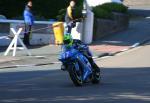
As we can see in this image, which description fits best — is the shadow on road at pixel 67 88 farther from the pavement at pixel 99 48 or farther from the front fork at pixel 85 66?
the pavement at pixel 99 48

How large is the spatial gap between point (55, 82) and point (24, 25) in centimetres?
1351

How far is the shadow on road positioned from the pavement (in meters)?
3.80

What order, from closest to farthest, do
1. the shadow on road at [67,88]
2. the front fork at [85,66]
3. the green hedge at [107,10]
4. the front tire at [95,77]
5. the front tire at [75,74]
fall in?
1. the shadow on road at [67,88]
2. the front tire at [75,74]
3. the front fork at [85,66]
4. the front tire at [95,77]
5. the green hedge at [107,10]

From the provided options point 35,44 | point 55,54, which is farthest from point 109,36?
point 55,54

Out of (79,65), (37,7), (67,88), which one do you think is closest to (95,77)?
(79,65)

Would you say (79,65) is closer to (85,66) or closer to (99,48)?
(85,66)

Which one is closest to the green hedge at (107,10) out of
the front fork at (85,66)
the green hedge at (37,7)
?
the green hedge at (37,7)

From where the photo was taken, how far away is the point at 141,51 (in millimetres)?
27188

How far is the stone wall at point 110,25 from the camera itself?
1248 inches

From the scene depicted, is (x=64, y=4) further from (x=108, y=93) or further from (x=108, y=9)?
(x=108, y=93)

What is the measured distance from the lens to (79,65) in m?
14.5

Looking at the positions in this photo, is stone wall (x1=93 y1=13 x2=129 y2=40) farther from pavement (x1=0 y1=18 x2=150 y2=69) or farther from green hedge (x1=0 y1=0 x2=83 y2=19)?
green hedge (x1=0 y1=0 x2=83 y2=19)

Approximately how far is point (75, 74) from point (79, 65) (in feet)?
1.16

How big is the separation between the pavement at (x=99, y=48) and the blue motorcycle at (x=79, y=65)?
6468 millimetres
